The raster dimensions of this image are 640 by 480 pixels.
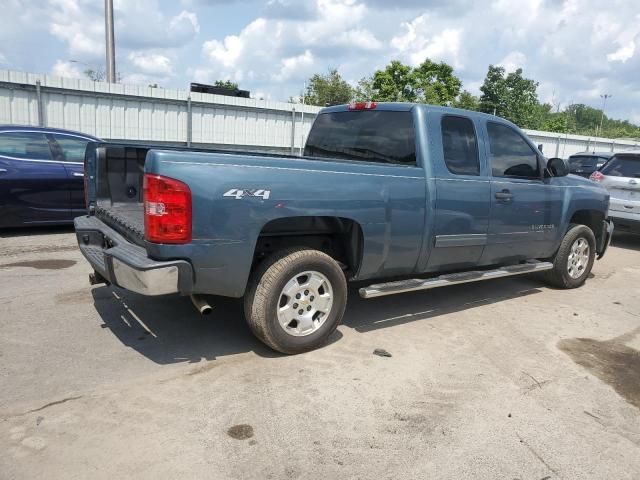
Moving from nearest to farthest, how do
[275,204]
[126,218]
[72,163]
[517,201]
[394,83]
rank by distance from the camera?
[275,204] → [126,218] → [517,201] → [72,163] → [394,83]

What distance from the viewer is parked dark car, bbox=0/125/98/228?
7.56 metres

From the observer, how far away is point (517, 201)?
5.38 meters

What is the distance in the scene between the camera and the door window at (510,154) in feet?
17.2

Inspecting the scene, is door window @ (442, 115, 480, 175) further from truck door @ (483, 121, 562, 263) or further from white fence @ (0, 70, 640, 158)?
white fence @ (0, 70, 640, 158)

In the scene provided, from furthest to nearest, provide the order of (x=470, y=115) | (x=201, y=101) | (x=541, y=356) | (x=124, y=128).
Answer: (x=201, y=101), (x=124, y=128), (x=470, y=115), (x=541, y=356)

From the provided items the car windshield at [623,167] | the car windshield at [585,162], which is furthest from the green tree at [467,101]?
the car windshield at [623,167]

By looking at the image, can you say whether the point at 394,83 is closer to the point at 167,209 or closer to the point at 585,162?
the point at 585,162

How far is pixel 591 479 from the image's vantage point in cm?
277

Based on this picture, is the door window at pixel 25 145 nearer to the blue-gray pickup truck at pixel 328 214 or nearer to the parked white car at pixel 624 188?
the blue-gray pickup truck at pixel 328 214

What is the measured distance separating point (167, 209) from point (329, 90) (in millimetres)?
41753

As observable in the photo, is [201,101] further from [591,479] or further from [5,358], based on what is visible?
[591,479]

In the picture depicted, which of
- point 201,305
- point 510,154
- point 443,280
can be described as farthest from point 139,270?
point 510,154

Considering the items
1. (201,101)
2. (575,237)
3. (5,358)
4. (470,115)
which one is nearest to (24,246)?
(5,358)

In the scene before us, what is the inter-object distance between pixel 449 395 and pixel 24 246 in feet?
20.5
